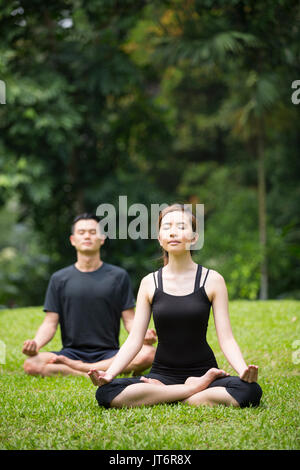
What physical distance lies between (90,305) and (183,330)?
148 cm

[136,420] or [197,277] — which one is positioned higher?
[197,277]

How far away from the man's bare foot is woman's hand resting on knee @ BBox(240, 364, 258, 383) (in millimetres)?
198

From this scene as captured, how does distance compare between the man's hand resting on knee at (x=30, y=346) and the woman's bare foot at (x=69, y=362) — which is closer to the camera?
the man's hand resting on knee at (x=30, y=346)

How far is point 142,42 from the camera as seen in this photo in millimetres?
13867

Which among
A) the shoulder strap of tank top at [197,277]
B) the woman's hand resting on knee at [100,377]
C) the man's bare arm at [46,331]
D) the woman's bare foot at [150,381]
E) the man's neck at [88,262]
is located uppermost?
the man's neck at [88,262]

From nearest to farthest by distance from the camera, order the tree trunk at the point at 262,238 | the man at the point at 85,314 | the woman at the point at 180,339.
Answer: the woman at the point at 180,339
the man at the point at 85,314
the tree trunk at the point at 262,238

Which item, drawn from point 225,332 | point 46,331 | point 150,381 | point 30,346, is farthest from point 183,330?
point 46,331

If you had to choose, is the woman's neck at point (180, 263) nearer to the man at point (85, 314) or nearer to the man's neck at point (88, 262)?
the man at point (85, 314)

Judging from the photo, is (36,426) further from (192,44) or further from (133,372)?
(192,44)

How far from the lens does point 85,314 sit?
4.95 m

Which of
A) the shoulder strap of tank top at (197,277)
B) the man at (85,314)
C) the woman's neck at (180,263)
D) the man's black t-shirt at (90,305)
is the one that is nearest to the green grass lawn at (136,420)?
the man at (85,314)

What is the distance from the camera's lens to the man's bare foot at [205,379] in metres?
3.59

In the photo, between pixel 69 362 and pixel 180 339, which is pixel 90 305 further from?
pixel 180 339

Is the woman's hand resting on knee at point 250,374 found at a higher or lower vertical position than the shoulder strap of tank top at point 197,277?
lower
